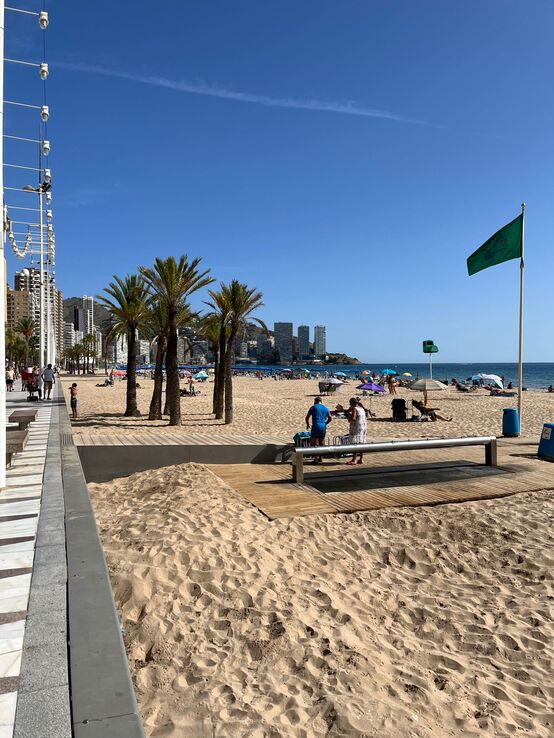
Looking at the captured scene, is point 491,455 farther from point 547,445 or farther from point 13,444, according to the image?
point 13,444

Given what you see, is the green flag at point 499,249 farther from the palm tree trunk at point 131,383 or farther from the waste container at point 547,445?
the palm tree trunk at point 131,383

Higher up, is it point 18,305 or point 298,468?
point 18,305

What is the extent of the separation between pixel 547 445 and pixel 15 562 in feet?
33.9

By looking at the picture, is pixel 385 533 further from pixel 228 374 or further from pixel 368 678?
pixel 228 374

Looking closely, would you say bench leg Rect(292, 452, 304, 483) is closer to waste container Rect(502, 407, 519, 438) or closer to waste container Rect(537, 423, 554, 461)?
waste container Rect(537, 423, 554, 461)

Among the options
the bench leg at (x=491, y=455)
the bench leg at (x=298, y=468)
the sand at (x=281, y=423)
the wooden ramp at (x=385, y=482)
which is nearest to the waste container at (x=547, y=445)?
the wooden ramp at (x=385, y=482)

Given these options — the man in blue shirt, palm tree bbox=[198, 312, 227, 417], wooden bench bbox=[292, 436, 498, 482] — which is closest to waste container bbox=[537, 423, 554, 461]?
wooden bench bbox=[292, 436, 498, 482]

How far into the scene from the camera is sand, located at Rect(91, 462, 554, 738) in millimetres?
3328

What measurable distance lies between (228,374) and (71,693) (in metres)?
20.0

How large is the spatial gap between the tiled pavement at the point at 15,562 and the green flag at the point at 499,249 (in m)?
13.2

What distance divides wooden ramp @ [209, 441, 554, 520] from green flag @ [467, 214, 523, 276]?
250 inches

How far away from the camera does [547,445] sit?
11.0m

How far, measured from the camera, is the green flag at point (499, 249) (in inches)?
577

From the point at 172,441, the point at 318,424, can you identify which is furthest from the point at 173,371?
the point at 318,424
